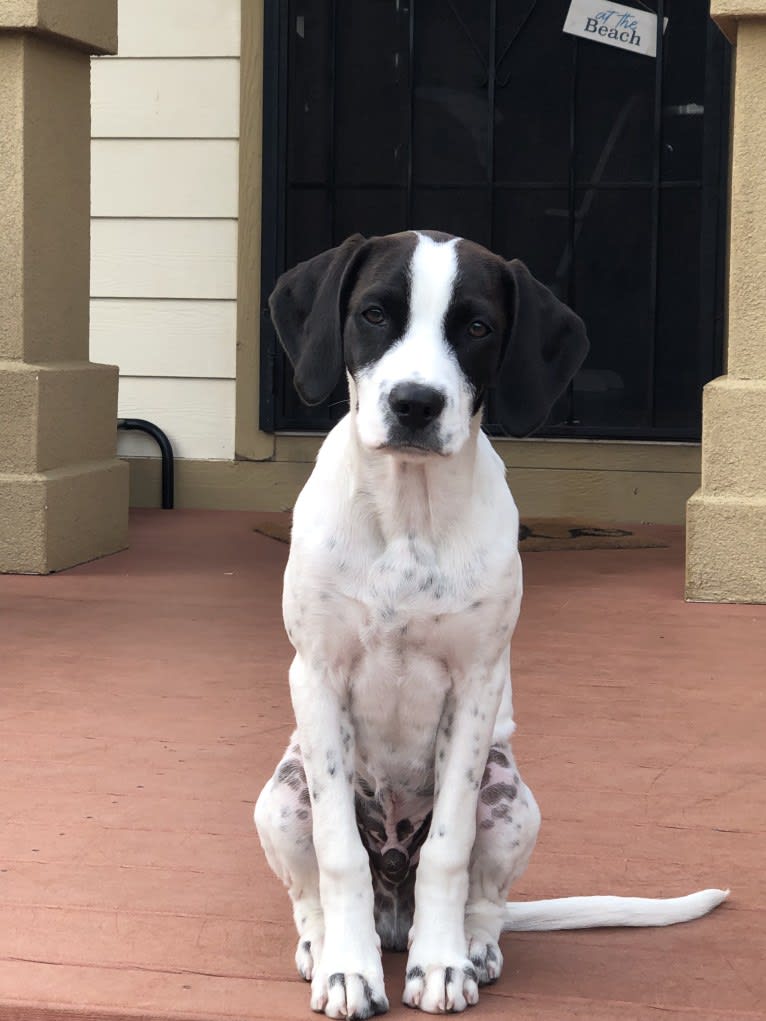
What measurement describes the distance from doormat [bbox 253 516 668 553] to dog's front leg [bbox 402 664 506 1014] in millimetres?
4508

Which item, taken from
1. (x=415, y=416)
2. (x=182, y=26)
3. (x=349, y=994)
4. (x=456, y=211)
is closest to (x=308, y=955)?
(x=349, y=994)

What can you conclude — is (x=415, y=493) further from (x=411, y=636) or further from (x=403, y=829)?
(x=403, y=829)

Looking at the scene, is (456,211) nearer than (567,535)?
No

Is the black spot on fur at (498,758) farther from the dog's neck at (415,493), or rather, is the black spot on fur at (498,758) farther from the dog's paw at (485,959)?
the dog's neck at (415,493)

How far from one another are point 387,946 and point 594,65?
593 centimetres

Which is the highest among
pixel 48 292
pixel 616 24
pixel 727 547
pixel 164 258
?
pixel 616 24

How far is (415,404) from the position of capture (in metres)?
2.55

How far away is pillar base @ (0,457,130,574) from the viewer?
6.51 m

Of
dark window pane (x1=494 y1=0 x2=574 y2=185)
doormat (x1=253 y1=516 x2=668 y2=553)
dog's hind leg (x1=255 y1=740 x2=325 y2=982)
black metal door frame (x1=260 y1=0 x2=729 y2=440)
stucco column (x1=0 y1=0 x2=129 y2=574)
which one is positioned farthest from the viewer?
dark window pane (x1=494 y1=0 x2=574 y2=185)

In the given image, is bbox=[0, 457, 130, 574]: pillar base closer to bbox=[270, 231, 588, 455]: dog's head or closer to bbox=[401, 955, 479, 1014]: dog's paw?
bbox=[270, 231, 588, 455]: dog's head

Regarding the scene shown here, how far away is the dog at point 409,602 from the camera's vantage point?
2604 millimetres

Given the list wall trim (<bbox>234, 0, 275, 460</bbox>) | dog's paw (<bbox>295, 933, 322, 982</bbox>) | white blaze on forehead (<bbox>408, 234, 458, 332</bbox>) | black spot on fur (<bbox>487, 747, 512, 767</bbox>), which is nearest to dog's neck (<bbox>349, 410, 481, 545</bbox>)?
white blaze on forehead (<bbox>408, 234, 458, 332</bbox>)

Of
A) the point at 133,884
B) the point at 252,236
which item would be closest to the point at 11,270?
the point at 252,236

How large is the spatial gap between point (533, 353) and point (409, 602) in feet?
1.52
